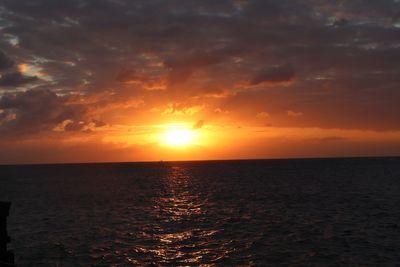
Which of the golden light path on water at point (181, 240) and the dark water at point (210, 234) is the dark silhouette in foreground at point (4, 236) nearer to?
the dark water at point (210, 234)

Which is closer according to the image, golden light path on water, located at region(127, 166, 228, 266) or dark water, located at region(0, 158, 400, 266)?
dark water, located at region(0, 158, 400, 266)

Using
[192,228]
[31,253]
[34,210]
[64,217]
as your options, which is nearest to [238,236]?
[192,228]

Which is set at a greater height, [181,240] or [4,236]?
[4,236]

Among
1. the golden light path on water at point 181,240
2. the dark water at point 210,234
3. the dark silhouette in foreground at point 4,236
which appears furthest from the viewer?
the golden light path on water at point 181,240

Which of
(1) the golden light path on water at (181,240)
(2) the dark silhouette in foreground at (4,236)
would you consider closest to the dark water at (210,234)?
(1) the golden light path on water at (181,240)

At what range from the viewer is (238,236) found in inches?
1571

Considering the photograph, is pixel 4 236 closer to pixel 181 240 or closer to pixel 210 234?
pixel 181 240

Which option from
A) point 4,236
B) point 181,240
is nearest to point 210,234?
point 181,240

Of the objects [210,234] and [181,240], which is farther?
[210,234]

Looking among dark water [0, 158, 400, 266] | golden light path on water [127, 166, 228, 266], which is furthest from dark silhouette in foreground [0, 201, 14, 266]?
golden light path on water [127, 166, 228, 266]

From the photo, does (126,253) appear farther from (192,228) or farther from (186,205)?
(186,205)

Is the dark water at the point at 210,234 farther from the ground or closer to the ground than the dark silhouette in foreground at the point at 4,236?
closer to the ground

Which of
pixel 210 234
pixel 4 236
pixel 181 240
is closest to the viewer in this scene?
pixel 4 236

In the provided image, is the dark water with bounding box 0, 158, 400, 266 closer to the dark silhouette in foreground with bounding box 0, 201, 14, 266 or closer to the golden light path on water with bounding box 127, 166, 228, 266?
the golden light path on water with bounding box 127, 166, 228, 266
